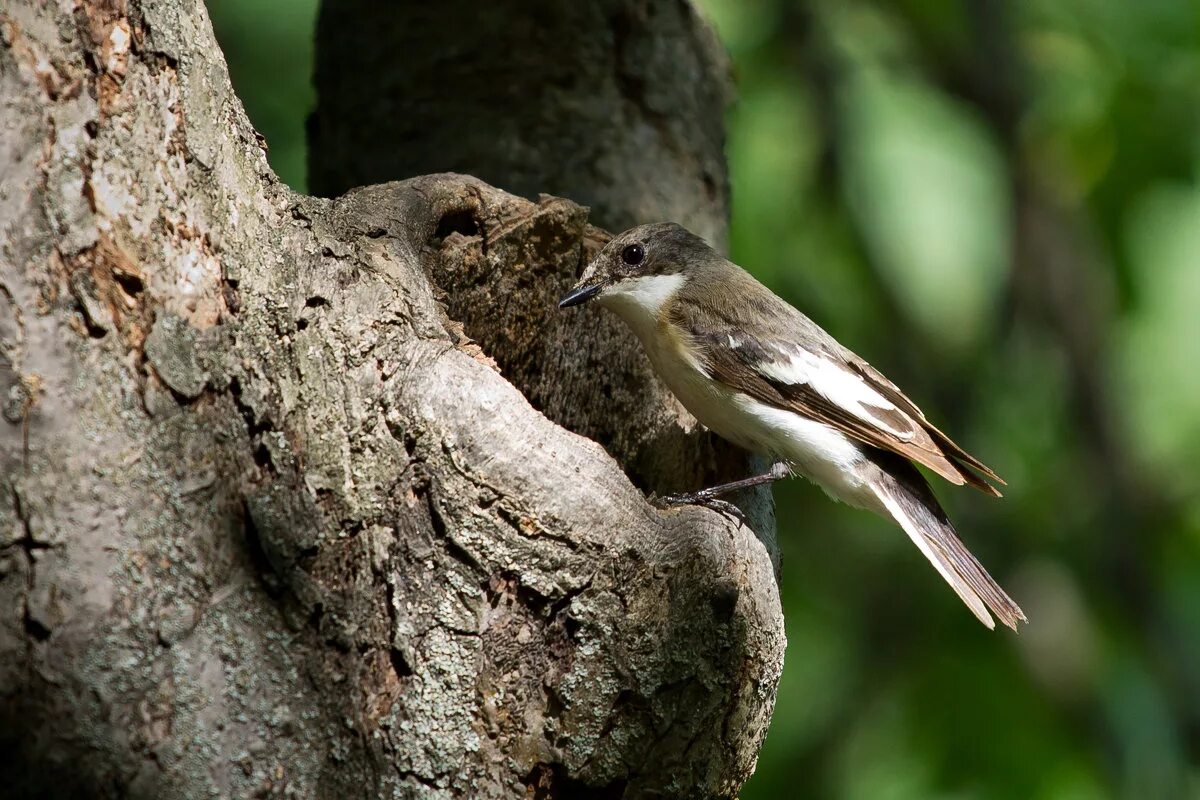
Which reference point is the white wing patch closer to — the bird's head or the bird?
the bird

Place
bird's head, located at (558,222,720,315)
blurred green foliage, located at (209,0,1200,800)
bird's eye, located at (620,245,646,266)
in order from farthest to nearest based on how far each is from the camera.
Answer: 1. blurred green foliage, located at (209,0,1200,800)
2. bird's eye, located at (620,245,646,266)
3. bird's head, located at (558,222,720,315)

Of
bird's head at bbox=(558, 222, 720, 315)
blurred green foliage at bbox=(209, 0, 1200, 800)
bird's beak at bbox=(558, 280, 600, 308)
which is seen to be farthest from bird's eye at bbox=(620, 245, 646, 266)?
blurred green foliage at bbox=(209, 0, 1200, 800)

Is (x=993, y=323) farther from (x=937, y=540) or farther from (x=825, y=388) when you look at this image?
(x=937, y=540)

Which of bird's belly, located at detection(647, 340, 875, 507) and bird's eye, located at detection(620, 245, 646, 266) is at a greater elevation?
bird's eye, located at detection(620, 245, 646, 266)

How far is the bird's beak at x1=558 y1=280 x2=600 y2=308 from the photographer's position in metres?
3.57

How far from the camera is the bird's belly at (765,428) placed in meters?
3.69

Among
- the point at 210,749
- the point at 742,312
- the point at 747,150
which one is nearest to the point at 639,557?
the point at 210,749

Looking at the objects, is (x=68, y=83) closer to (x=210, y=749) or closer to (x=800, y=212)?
(x=210, y=749)

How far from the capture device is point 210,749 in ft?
6.71

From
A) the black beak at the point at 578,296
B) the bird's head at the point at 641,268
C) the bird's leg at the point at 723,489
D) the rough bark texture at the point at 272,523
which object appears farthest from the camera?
the bird's head at the point at 641,268

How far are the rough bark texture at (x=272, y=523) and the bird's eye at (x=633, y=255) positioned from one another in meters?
1.23

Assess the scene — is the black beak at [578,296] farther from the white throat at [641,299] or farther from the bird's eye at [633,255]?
the bird's eye at [633,255]

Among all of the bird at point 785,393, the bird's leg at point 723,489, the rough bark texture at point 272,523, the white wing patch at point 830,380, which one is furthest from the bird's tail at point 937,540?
the rough bark texture at point 272,523

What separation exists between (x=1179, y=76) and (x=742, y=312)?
8.64 feet
